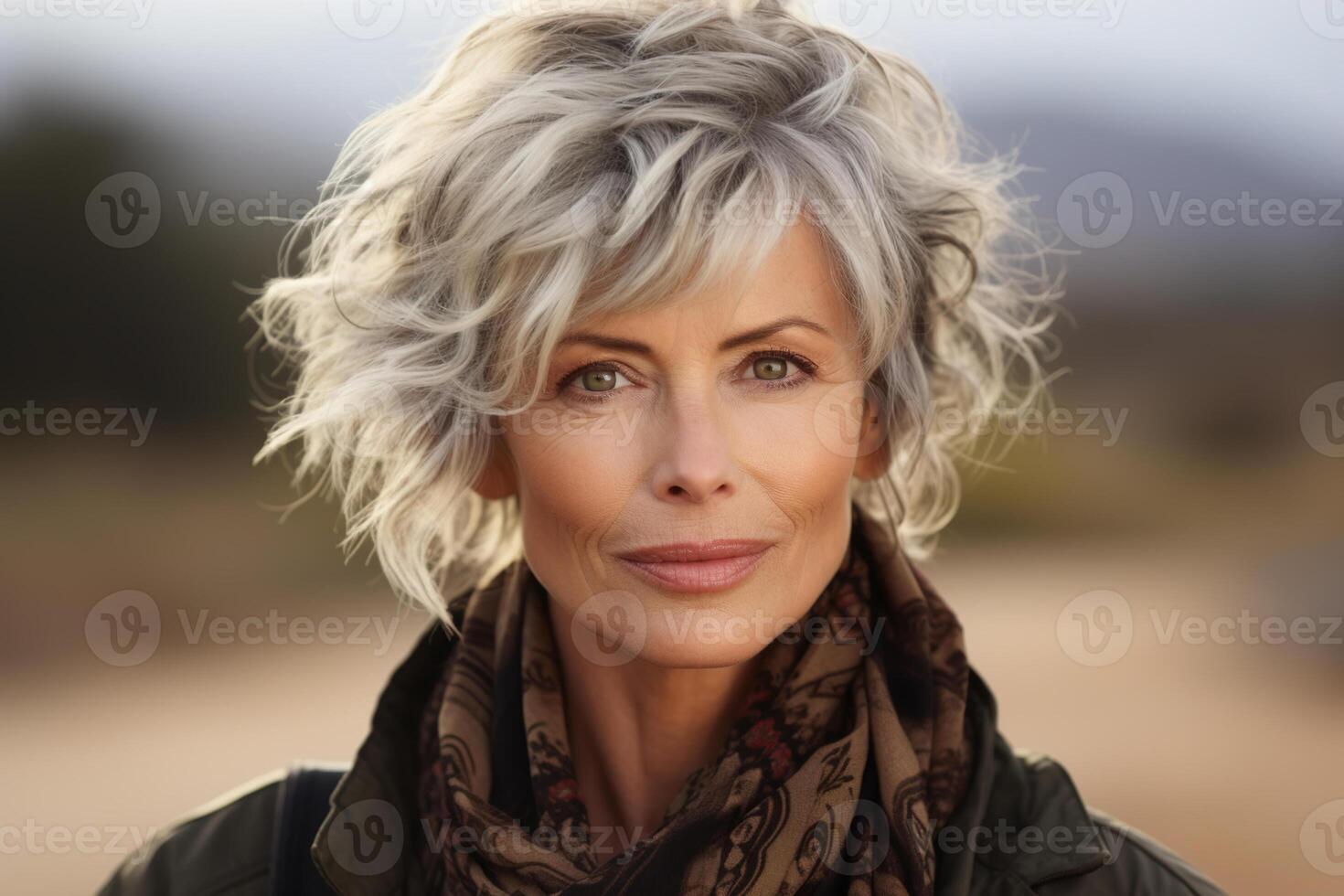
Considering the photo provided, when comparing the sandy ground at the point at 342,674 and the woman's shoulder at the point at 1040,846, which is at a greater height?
the sandy ground at the point at 342,674

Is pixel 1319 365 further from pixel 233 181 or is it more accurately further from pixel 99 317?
pixel 99 317

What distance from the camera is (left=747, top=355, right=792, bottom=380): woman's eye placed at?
2146 millimetres

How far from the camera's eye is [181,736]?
9031mm

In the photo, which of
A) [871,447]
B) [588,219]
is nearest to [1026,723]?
[871,447]

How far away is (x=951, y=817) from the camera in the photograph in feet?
7.27

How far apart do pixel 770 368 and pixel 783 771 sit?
718mm

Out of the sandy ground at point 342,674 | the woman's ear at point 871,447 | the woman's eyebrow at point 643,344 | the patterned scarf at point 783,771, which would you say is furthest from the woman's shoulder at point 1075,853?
the sandy ground at point 342,674

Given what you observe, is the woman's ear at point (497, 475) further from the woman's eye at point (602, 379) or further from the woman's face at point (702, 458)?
the woman's eye at point (602, 379)

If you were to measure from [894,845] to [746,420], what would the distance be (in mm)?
773

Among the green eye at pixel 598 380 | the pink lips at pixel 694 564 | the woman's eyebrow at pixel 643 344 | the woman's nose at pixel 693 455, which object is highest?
the woman's eyebrow at pixel 643 344

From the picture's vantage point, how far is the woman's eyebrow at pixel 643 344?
2.08 meters

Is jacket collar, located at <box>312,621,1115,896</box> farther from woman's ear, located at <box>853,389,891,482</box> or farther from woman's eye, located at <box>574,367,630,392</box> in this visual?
woman's eye, located at <box>574,367,630,392</box>

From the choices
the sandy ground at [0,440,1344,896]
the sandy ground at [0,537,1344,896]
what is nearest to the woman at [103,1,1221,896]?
the sandy ground at [0,537,1344,896]

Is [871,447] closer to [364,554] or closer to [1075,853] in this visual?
[1075,853]
